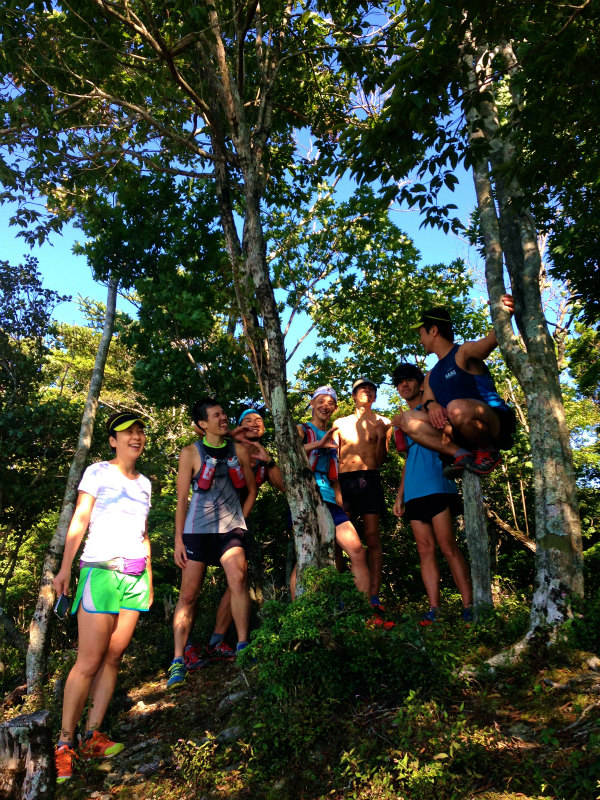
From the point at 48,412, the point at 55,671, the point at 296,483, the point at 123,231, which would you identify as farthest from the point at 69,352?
the point at 296,483

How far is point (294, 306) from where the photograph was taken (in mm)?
8781

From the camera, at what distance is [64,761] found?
339cm

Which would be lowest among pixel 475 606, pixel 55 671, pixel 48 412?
pixel 55 671

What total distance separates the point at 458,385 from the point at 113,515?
9.32 ft

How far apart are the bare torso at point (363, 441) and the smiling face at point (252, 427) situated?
2.73 feet

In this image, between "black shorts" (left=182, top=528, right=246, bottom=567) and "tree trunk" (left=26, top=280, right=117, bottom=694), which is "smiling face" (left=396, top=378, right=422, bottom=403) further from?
"tree trunk" (left=26, top=280, right=117, bottom=694)

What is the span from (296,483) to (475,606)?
1.71 meters

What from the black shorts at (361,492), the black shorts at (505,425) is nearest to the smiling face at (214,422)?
the black shorts at (361,492)

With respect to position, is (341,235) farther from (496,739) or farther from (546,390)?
(496,739)

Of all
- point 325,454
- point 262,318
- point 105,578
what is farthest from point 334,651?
point 262,318

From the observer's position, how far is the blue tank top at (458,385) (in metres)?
4.29

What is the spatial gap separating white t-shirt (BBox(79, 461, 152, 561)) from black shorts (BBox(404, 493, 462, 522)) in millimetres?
2366

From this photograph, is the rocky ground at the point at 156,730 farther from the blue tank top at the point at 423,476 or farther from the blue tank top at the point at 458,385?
the blue tank top at the point at 458,385

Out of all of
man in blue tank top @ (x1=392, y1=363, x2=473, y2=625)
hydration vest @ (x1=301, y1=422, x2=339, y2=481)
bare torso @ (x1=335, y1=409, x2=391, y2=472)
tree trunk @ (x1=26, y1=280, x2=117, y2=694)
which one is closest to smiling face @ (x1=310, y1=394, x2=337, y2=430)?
bare torso @ (x1=335, y1=409, x2=391, y2=472)
